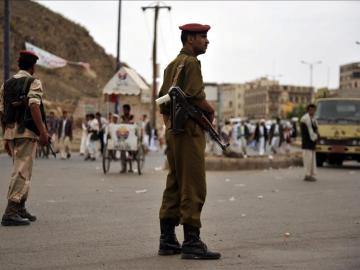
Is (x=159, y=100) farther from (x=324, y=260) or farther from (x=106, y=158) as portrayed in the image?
(x=106, y=158)

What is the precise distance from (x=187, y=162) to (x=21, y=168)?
2767 millimetres

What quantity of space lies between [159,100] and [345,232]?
294 centimetres

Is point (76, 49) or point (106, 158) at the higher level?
point (76, 49)

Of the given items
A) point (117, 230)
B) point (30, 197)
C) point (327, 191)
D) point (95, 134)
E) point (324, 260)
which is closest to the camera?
point (324, 260)

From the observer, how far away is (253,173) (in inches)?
781

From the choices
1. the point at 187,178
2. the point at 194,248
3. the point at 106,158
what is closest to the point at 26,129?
the point at 187,178

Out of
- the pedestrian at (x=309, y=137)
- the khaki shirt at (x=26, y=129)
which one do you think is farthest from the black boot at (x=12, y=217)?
the pedestrian at (x=309, y=137)

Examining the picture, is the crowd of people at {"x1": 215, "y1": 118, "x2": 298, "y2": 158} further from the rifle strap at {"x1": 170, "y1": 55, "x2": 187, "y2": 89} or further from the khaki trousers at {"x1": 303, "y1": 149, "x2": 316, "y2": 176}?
the rifle strap at {"x1": 170, "y1": 55, "x2": 187, "y2": 89}

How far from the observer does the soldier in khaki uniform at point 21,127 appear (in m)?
8.53

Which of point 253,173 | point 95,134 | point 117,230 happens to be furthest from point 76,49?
point 117,230

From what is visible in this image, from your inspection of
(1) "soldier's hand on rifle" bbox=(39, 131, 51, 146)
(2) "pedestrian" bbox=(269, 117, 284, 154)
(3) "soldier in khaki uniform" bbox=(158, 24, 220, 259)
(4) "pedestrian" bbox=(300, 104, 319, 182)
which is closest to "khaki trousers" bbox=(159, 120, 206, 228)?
(3) "soldier in khaki uniform" bbox=(158, 24, 220, 259)

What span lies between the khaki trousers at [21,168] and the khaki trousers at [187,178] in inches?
97.2

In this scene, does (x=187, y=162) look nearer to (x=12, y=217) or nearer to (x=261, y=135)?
(x=12, y=217)

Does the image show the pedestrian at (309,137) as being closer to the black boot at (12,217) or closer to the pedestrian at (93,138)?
the pedestrian at (93,138)
